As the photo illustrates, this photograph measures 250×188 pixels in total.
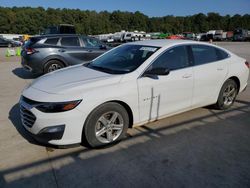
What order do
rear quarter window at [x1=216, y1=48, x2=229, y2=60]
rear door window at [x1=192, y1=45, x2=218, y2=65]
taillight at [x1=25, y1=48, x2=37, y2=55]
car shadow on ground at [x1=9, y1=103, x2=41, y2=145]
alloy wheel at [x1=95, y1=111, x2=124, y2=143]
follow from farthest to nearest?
taillight at [x1=25, y1=48, x2=37, y2=55] < rear quarter window at [x1=216, y1=48, x2=229, y2=60] < rear door window at [x1=192, y1=45, x2=218, y2=65] < car shadow on ground at [x1=9, y1=103, x2=41, y2=145] < alloy wheel at [x1=95, y1=111, x2=124, y2=143]

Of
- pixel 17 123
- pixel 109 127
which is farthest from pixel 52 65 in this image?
pixel 109 127

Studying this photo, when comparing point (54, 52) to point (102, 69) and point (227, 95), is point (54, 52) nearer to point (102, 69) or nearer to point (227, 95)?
point (102, 69)

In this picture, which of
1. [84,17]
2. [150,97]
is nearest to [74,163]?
[150,97]

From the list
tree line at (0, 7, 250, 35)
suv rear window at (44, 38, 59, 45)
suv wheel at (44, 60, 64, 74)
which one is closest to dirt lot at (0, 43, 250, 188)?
suv wheel at (44, 60, 64, 74)

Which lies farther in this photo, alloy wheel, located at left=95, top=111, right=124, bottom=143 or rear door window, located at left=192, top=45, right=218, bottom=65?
rear door window, located at left=192, top=45, right=218, bottom=65

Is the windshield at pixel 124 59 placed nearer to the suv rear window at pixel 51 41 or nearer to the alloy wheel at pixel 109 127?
the alloy wheel at pixel 109 127

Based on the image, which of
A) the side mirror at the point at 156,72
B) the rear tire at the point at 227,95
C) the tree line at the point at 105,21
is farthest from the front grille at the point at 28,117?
the tree line at the point at 105,21

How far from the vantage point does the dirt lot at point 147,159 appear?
3.17 m

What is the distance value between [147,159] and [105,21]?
103 meters

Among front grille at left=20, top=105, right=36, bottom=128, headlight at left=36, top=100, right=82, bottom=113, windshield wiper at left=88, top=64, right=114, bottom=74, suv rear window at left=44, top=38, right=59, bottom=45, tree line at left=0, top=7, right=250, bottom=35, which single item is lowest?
front grille at left=20, top=105, right=36, bottom=128

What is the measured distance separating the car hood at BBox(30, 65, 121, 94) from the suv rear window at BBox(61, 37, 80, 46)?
17.0 feet

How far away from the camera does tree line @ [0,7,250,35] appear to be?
88.8 metres

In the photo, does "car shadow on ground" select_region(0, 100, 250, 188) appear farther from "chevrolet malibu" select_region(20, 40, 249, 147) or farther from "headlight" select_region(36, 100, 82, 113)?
"headlight" select_region(36, 100, 82, 113)

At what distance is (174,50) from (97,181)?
266 centimetres
